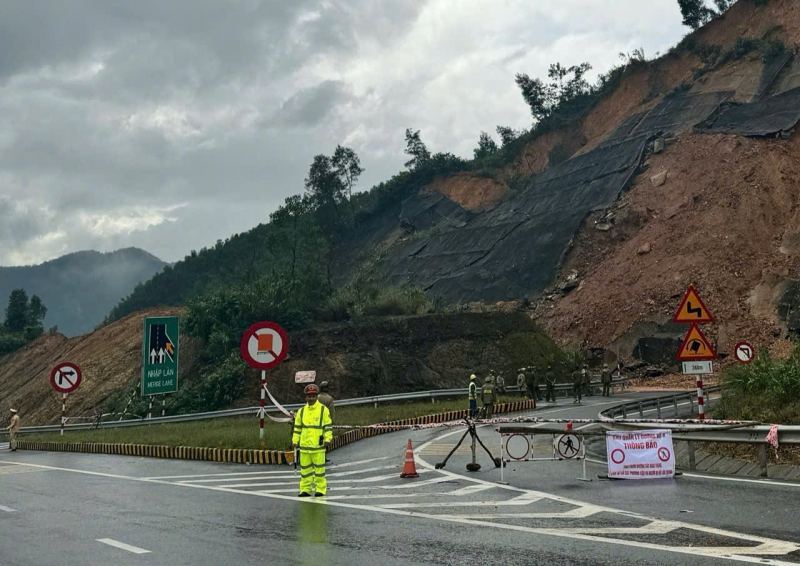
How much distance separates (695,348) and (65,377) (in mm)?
19820

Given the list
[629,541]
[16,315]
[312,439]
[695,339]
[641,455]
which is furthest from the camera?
[16,315]

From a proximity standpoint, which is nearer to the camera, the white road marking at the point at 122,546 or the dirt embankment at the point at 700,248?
the white road marking at the point at 122,546

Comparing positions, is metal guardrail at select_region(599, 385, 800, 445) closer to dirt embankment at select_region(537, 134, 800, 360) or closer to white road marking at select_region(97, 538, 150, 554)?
white road marking at select_region(97, 538, 150, 554)

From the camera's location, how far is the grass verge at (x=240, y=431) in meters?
18.0

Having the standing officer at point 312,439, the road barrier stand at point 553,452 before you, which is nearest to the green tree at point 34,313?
the road barrier stand at point 553,452

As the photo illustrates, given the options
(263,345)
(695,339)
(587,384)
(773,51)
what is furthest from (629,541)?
(773,51)

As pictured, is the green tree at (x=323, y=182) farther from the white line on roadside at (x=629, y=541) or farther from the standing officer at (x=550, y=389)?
the white line on roadside at (x=629, y=541)

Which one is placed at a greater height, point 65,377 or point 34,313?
point 34,313

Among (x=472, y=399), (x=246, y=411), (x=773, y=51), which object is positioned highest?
(x=773, y=51)

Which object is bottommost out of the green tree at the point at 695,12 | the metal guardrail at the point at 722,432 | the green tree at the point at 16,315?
the metal guardrail at the point at 722,432

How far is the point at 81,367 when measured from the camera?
45719mm

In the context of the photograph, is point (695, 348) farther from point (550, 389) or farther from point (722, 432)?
point (550, 389)

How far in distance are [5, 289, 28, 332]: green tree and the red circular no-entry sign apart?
2403 inches

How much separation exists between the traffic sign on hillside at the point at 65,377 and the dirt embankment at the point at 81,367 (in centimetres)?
907
